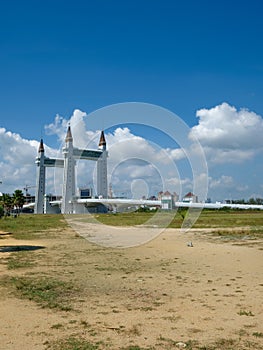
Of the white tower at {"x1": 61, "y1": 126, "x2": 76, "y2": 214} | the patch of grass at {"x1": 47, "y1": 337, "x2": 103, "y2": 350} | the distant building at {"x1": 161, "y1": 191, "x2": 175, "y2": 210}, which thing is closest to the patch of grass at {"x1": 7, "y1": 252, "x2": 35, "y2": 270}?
the patch of grass at {"x1": 47, "y1": 337, "x2": 103, "y2": 350}

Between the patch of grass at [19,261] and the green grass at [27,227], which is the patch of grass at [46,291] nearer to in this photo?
the patch of grass at [19,261]

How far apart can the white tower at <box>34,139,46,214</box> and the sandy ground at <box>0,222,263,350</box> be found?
134m

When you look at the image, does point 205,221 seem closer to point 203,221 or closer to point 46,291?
point 203,221

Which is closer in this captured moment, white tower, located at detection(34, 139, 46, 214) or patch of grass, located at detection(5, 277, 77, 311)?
patch of grass, located at detection(5, 277, 77, 311)

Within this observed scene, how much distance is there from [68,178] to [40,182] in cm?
2148

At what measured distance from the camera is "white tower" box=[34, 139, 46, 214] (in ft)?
492

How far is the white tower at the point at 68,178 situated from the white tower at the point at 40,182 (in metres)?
16.9

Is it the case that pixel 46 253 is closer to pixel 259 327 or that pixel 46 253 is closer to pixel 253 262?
pixel 253 262

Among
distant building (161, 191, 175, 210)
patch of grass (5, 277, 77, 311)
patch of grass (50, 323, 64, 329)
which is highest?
distant building (161, 191, 175, 210)

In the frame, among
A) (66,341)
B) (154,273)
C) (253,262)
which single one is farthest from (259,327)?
(253,262)

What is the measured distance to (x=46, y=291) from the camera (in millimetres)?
12469

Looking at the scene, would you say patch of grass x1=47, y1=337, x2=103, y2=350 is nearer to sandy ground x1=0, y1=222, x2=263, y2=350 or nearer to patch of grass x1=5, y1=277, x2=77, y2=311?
sandy ground x1=0, y1=222, x2=263, y2=350

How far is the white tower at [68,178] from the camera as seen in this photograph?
136250 mm

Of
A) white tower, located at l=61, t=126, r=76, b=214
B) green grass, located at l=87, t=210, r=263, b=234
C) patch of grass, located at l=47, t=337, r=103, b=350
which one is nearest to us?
patch of grass, located at l=47, t=337, r=103, b=350
